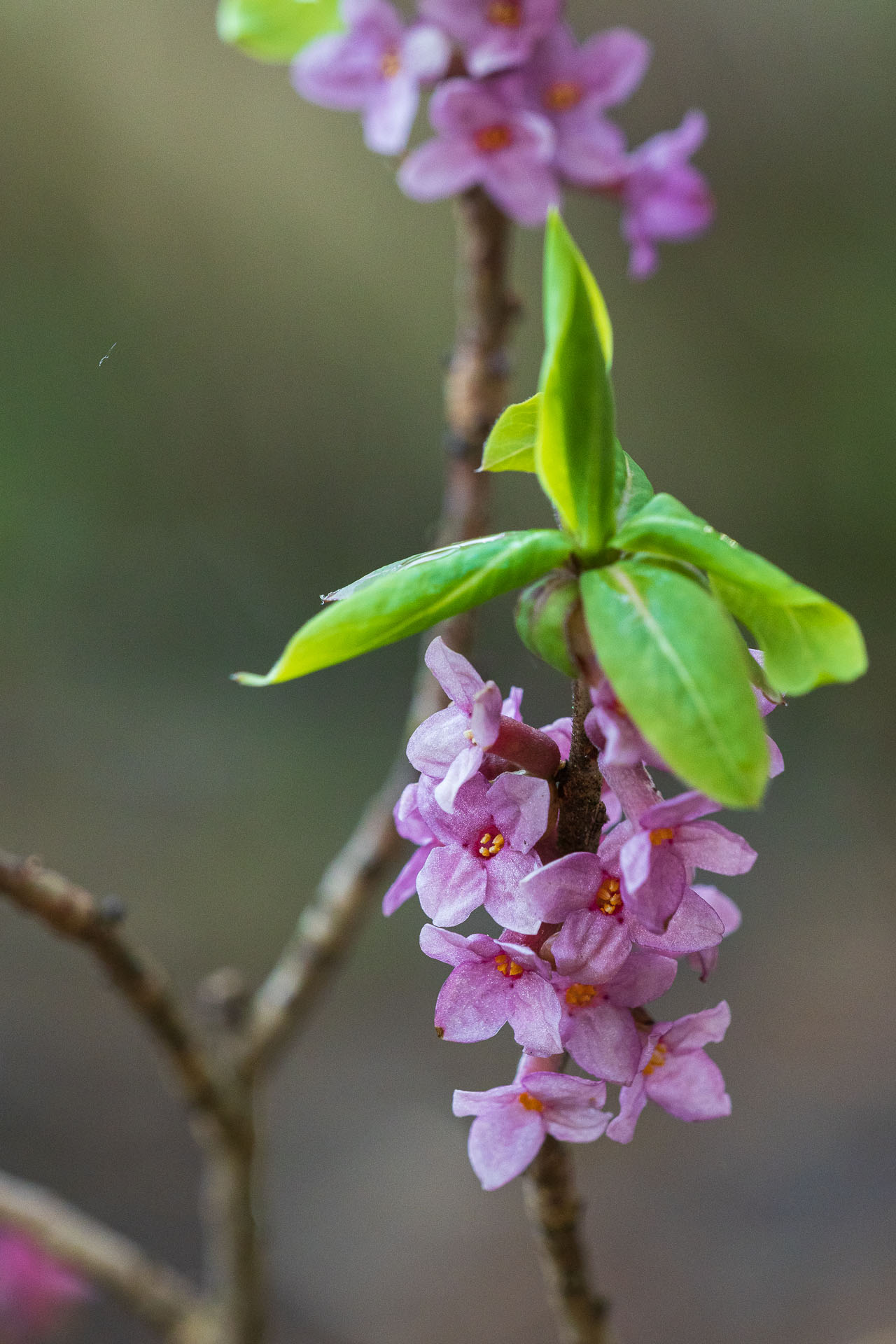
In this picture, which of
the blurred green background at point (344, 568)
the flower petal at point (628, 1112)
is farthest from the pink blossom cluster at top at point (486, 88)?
the blurred green background at point (344, 568)

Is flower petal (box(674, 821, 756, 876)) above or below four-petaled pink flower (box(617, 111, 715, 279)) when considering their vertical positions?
below

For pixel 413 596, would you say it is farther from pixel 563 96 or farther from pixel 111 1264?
pixel 111 1264

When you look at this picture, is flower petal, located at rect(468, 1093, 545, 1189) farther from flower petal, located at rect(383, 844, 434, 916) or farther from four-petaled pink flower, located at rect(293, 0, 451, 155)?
four-petaled pink flower, located at rect(293, 0, 451, 155)

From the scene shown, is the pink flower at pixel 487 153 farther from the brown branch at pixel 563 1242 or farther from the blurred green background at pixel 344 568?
the blurred green background at pixel 344 568

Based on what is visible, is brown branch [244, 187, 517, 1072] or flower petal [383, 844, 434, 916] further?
brown branch [244, 187, 517, 1072]

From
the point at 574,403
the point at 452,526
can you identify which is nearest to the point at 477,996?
the point at 574,403

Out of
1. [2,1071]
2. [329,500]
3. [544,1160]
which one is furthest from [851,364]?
[2,1071]

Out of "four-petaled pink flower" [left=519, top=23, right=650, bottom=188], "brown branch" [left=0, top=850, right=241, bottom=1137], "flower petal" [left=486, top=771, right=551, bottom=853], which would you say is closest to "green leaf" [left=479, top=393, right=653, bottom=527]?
"flower petal" [left=486, top=771, right=551, bottom=853]
